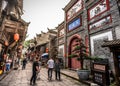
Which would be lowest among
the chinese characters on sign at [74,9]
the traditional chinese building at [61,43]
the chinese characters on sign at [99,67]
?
the chinese characters on sign at [99,67]

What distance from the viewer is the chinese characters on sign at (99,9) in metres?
8.04

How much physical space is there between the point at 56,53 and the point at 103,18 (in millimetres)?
9178

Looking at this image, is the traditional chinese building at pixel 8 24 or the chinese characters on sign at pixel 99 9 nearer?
the chinese characters on sign at pixel 99 9

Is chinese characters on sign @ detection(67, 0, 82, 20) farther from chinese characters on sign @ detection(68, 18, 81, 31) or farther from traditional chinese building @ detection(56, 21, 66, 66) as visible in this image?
traditional chinese building @ detection(56, 21, 66, 66)

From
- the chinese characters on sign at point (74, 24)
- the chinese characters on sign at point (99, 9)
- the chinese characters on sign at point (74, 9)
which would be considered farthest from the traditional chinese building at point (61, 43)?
the chinese characters on sign at point (99, 9)

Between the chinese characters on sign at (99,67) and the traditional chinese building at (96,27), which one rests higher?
the traditional chinese building at (96,27)

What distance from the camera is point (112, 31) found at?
7.13 meters

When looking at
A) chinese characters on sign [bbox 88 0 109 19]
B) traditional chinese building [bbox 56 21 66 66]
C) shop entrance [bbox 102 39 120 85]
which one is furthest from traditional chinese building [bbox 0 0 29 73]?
shop entrance [bbox 102 39 120 85]

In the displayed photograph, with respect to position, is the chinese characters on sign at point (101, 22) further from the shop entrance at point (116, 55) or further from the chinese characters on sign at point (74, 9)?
the chinese characters on sign at point (74, 9)

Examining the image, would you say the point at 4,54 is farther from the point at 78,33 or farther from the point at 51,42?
the point at 51,42

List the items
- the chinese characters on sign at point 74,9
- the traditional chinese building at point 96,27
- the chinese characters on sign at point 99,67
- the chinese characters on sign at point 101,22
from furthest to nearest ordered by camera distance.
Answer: the chinese characters on sign at point 74,9
the chinese characters on sign at point 101,22
the traditional chinese building at point 96,27
the chinese characters on sign at point 99,67

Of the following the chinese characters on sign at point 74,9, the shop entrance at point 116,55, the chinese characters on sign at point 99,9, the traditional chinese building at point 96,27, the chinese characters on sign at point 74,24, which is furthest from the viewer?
the chinese characters on sign at point 74,9

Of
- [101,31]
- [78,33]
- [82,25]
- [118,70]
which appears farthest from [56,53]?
[118,70]

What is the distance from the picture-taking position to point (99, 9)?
8.63 m
